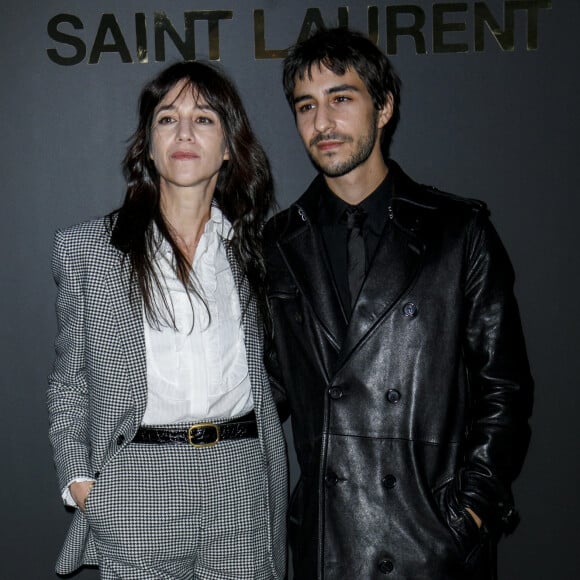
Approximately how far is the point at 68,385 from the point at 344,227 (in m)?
1.00

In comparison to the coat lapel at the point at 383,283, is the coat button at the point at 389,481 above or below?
below

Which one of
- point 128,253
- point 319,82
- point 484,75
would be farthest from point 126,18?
point 484,75

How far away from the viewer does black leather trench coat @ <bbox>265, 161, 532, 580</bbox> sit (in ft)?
7.39

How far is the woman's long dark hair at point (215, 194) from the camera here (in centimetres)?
227

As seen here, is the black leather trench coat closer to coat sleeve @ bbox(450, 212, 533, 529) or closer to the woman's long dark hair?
coat sleeve @ bbox(450, 212, 533, 529)

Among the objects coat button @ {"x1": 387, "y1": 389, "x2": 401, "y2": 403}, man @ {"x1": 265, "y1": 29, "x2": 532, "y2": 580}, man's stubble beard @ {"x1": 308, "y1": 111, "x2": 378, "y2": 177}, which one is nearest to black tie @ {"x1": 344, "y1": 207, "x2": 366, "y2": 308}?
→ man @ {"x1": 265, "y1": 29, "x2": 532, "y2": 580}

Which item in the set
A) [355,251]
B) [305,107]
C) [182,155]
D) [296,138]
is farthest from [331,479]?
[296,138]

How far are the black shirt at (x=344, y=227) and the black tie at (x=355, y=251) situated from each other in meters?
0.01

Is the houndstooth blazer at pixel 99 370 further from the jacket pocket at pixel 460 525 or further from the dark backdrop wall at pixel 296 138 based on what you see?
the dark backdrop wall at pixel 296 138

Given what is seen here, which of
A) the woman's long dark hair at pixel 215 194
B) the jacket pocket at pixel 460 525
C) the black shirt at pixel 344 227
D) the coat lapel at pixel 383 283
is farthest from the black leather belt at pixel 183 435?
the jacket pocket at pixel 460 525

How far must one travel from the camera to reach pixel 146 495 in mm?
2170

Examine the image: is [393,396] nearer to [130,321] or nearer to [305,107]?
[130,321]

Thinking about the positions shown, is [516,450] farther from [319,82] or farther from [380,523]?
[319,82]

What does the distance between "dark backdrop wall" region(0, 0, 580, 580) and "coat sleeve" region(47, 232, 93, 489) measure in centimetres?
73
